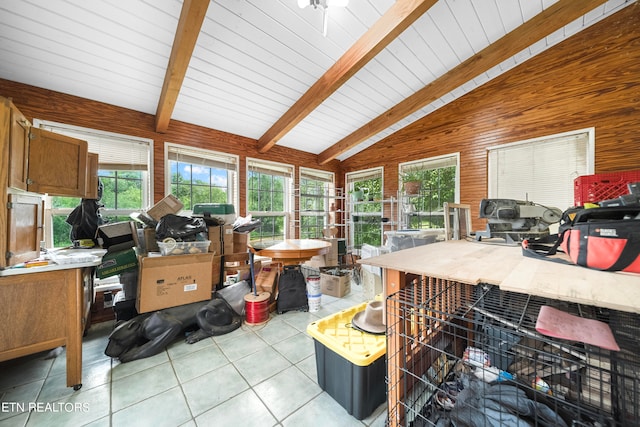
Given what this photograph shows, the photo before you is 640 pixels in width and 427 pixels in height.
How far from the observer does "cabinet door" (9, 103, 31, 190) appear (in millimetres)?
1288

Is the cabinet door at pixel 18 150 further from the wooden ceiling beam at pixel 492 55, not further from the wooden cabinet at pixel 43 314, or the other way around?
the wooden ceiling beam at pixel 492 55

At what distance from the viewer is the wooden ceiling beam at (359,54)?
1889 millimetres

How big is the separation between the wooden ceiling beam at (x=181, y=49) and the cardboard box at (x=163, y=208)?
41.1 inches

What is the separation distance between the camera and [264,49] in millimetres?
2279

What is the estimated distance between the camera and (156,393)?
1.44 meters

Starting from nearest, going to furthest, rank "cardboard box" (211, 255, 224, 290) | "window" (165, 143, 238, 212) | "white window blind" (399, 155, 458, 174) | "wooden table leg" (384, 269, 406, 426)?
"wooden table leg" (384, 269, 406, 426) < "cardboard box" (211, 255, 224, 290) < "window" (165, 143, 238, 212) < "white window blind" (399, 155, 458, 174)

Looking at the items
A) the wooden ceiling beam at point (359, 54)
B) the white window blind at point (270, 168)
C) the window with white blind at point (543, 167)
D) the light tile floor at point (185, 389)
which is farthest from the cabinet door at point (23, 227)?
the window with white blind at point (543, 167)

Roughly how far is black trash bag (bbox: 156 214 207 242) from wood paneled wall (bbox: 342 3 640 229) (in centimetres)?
365

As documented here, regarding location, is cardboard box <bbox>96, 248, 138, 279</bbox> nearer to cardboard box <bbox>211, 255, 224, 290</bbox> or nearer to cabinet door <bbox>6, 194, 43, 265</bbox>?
cabinet door <bbox>6, 194, 43, 265</bbox>

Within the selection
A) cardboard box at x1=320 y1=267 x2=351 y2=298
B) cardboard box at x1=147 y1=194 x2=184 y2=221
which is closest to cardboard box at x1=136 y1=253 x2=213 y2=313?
cardboard box at x1=147 y1=194 x2=184 y2=221

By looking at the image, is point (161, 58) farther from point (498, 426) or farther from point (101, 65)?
point (498, 426)

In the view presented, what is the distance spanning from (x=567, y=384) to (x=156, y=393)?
2.16 m

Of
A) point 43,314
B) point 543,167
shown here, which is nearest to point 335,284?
point 43,314

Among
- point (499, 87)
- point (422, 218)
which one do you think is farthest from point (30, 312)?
point (499, 87)
